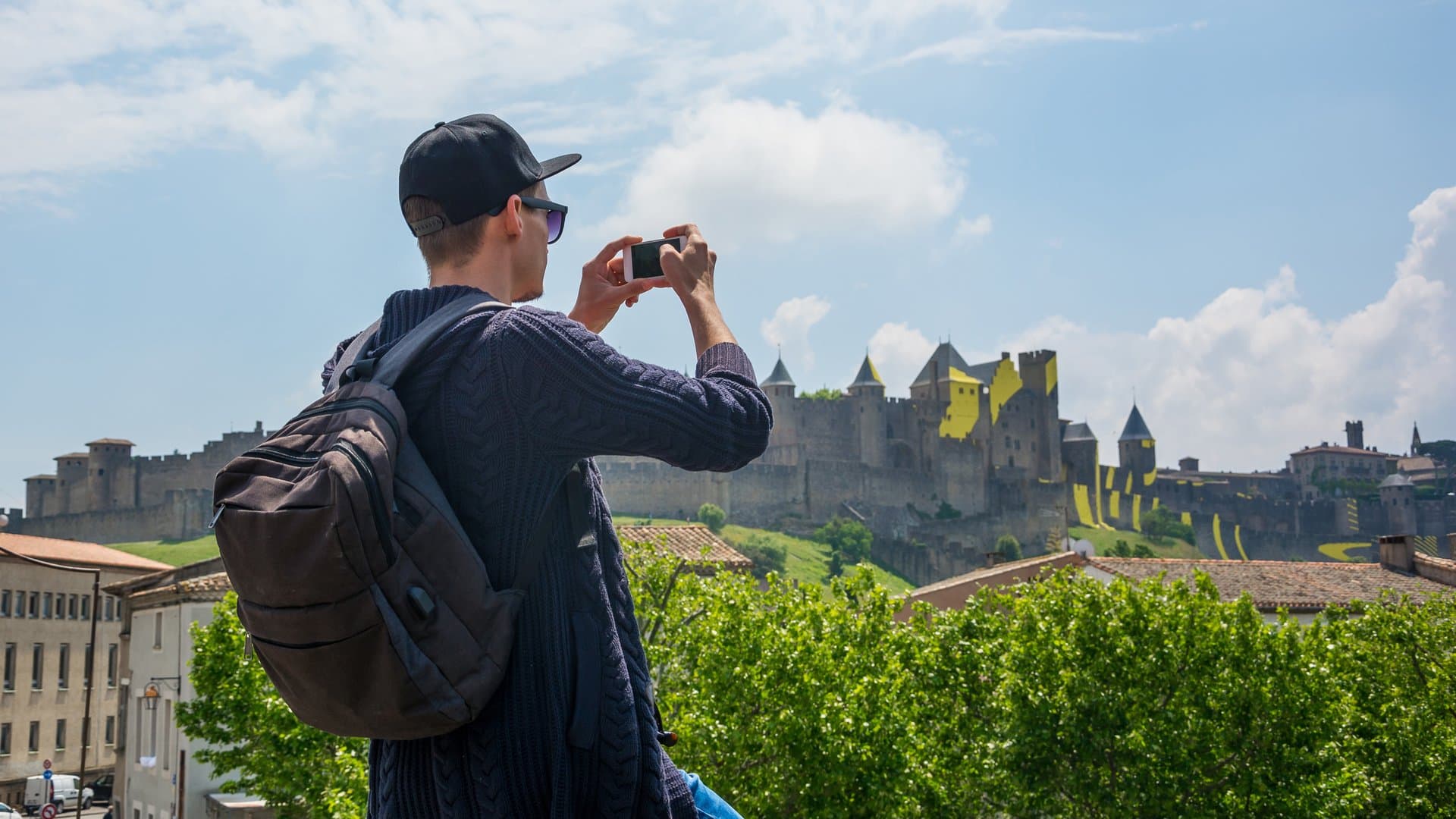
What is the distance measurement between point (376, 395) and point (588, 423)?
12.9 inches

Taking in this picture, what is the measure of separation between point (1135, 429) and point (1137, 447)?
169cm

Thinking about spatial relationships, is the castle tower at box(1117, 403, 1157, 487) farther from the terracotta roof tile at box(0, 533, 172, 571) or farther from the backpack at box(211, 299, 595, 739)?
the backpack at box(211, 299, 595, 739)

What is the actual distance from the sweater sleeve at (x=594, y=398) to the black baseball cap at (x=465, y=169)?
29 centimetres

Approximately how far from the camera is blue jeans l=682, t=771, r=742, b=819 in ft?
8.40

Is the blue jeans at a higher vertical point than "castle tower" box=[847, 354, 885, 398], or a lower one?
lower

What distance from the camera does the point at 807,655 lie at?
20.6 m

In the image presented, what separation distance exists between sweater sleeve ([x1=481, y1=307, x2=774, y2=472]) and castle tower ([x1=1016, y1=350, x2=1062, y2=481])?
366 ft

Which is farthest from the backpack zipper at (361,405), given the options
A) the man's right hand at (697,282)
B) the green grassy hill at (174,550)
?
the green grassy hill at (174,550)

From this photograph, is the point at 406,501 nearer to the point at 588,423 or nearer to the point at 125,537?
the point at 588,423

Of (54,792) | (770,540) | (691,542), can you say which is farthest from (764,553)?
(691,542)

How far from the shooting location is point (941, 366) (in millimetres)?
113688

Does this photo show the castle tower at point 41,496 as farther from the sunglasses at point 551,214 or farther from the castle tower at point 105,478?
the sunglasses at point 551,214

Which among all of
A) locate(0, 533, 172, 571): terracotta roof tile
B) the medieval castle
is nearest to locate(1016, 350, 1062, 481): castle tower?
the medieval castle

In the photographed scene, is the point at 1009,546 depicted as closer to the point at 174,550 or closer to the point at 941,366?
the point at 941,366
